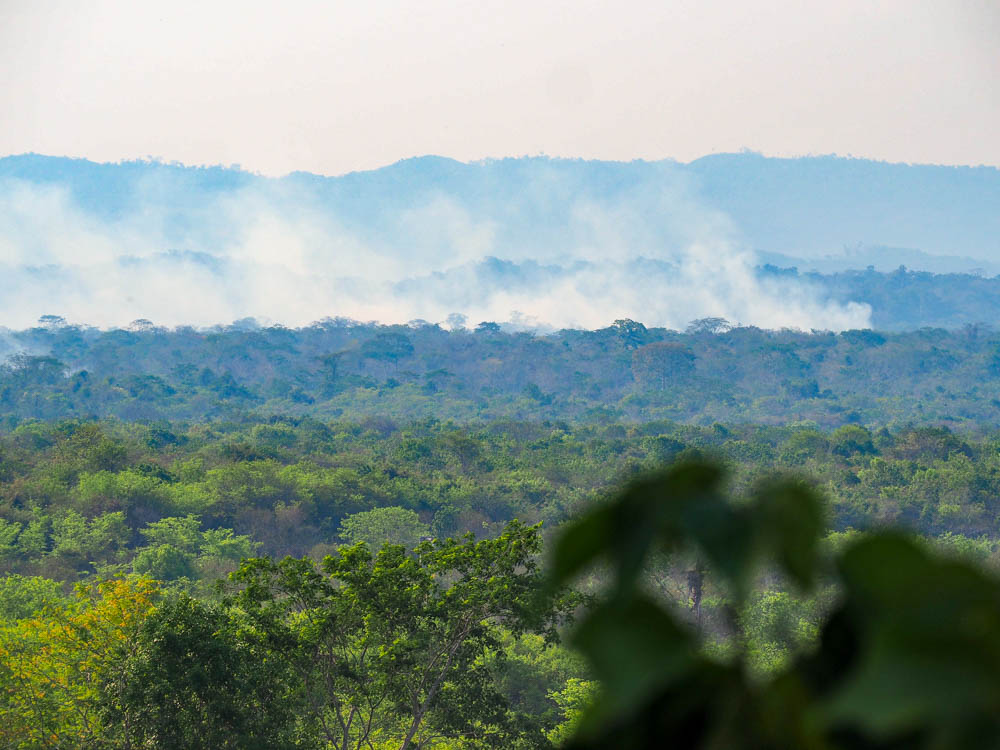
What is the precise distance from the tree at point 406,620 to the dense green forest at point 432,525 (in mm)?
37

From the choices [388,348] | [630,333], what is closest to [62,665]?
[388,348]

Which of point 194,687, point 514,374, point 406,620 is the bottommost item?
point 514,374

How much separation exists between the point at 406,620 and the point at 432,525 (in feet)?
74.9

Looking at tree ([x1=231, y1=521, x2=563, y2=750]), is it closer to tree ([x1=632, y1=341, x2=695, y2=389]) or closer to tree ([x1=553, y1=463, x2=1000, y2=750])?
tree ([x1=553, y1=463, x2=1000, y2=750])

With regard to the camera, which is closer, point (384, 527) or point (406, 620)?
point (406, 620)

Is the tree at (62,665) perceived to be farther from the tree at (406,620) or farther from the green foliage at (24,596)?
the green foliage at (24,596)

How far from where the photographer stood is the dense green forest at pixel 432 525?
26.2 inches

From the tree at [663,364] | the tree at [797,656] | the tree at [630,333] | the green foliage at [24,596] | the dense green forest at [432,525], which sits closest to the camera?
the tree at [797,656]

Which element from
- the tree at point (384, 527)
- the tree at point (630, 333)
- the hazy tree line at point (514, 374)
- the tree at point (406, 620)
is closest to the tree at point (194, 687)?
the tree at point (406, 620)

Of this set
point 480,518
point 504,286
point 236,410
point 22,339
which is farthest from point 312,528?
point 504,286

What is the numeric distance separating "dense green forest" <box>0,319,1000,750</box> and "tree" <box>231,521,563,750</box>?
4cm

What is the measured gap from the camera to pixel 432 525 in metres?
33.4

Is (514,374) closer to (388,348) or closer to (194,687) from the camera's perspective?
(388,348)

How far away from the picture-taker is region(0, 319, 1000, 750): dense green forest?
0.66m
